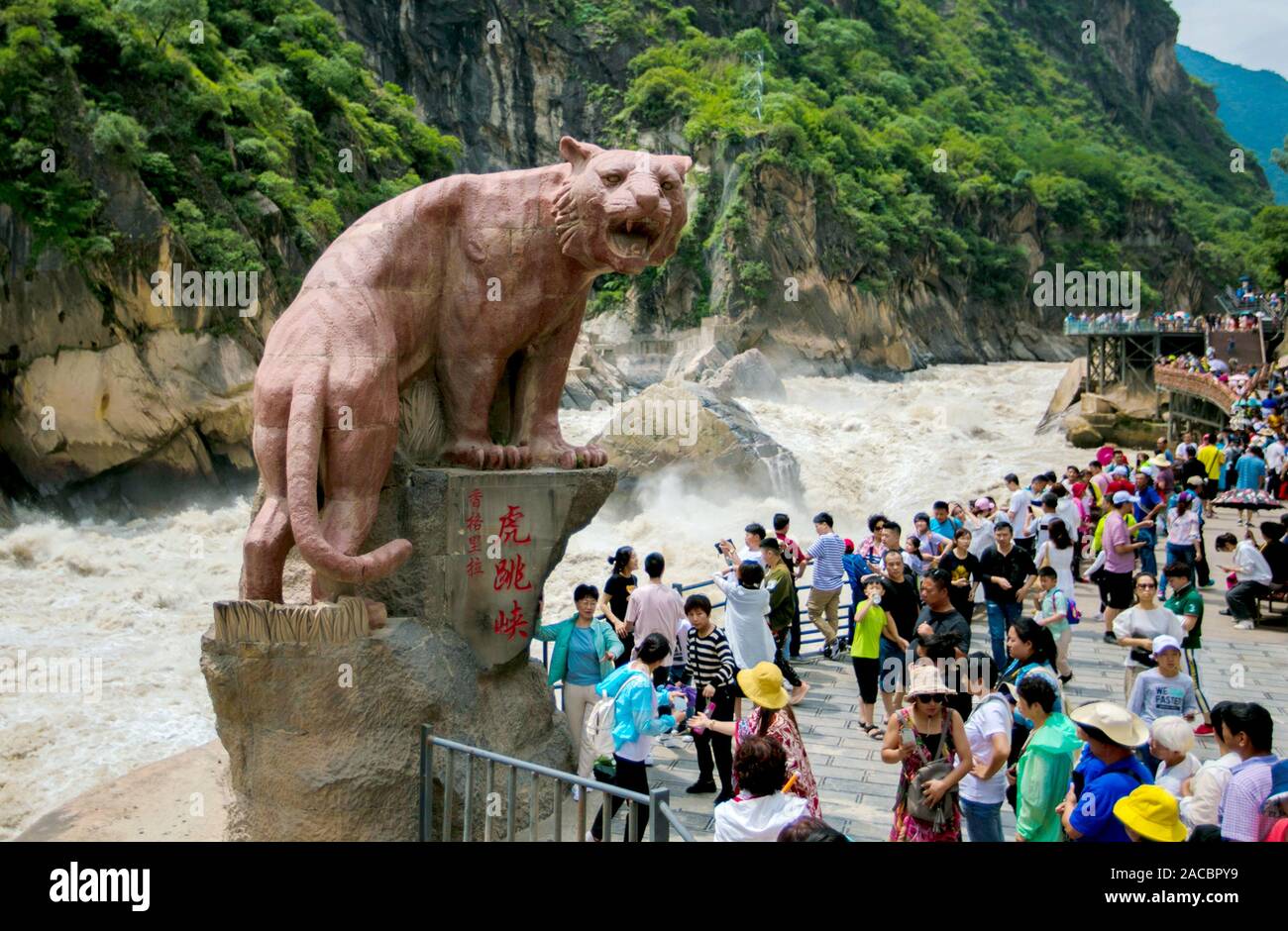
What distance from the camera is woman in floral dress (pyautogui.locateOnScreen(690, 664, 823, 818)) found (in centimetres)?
496

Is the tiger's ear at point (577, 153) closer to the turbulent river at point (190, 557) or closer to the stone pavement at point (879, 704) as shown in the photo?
the stone pavement at point (879, 704)

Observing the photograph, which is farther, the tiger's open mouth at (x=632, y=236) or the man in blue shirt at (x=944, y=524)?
the man in blue shirt at (x=944, y=524)

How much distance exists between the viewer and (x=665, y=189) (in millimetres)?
7402

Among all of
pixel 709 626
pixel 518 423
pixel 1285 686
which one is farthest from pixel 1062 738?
pixel 1285 686

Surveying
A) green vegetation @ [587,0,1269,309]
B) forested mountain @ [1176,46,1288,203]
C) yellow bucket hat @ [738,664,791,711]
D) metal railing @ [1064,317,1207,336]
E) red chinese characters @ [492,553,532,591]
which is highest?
forested mountain @ [1176,46,1288,203]

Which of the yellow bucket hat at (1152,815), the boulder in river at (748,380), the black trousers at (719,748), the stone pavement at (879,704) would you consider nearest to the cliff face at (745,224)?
the boulder in river at (748,380)

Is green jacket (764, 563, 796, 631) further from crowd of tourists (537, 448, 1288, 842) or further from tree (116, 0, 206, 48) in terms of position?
tree (116, 0, 206, 48)

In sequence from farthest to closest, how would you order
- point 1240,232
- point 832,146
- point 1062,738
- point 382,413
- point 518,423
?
point 1240,232
point 832,146
point 518,423
point 382,413
point 1062,738

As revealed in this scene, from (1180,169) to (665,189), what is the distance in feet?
290

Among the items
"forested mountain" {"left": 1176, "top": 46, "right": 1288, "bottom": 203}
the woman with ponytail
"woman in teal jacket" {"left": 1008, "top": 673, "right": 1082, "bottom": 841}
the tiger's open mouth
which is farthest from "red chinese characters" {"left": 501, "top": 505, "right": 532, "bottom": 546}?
"forested mountain" {"left": 1176, "top": 46, "right": 1288, "bottom": 203}

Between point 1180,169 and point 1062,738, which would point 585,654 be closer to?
point 1062,738

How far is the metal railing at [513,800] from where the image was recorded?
4480 mm

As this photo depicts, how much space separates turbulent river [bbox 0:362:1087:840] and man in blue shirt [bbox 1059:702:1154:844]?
966 centimetres

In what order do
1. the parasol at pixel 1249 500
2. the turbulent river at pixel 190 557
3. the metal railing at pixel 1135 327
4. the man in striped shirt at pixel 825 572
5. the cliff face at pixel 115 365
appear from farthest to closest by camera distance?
the metal railing at pixel 1135 327 < the cliff face at pixel 115 365 < the parasol at pixel 1249 500 < the turbulent river at pixel 190 557 < the man in striped shirt at pixel 825 572
